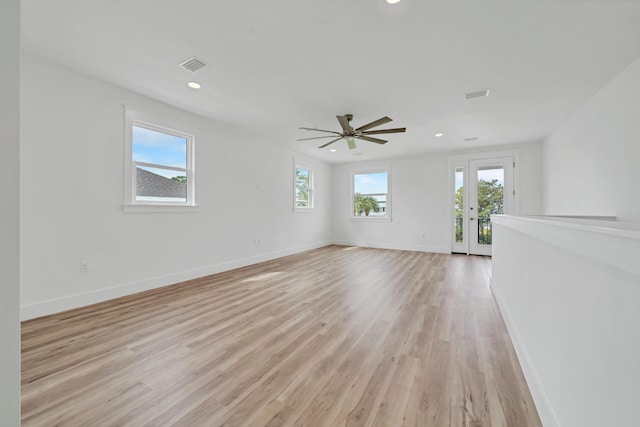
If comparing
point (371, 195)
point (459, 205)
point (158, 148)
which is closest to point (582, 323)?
point (158, 148)

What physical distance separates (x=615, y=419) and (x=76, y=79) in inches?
179

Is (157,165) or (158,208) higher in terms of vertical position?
(157,165)

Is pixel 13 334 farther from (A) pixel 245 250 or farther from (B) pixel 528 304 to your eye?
(A) pixel 245 250

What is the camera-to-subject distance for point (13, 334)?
740 millimetres

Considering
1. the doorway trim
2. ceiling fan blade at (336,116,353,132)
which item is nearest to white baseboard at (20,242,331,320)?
ceiling fan blade at (336,116,353,132)

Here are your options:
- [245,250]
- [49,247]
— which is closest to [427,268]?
[245,250]

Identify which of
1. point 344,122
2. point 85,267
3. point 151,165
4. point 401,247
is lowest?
point 401,247

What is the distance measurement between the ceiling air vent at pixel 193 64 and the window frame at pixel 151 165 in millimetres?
1196

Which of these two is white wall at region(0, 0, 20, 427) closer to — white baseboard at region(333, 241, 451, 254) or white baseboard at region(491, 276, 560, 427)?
white baseboard at region(491, 276, 560, 427)

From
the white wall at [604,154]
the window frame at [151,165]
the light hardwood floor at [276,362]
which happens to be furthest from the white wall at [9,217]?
the white wall at [604,154]

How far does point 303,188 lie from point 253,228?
2.25 meters

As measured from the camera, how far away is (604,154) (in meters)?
3.01

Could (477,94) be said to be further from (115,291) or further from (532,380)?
(115,291)

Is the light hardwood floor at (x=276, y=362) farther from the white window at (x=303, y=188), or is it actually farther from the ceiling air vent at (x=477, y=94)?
the white window at (x=303, y=188)
